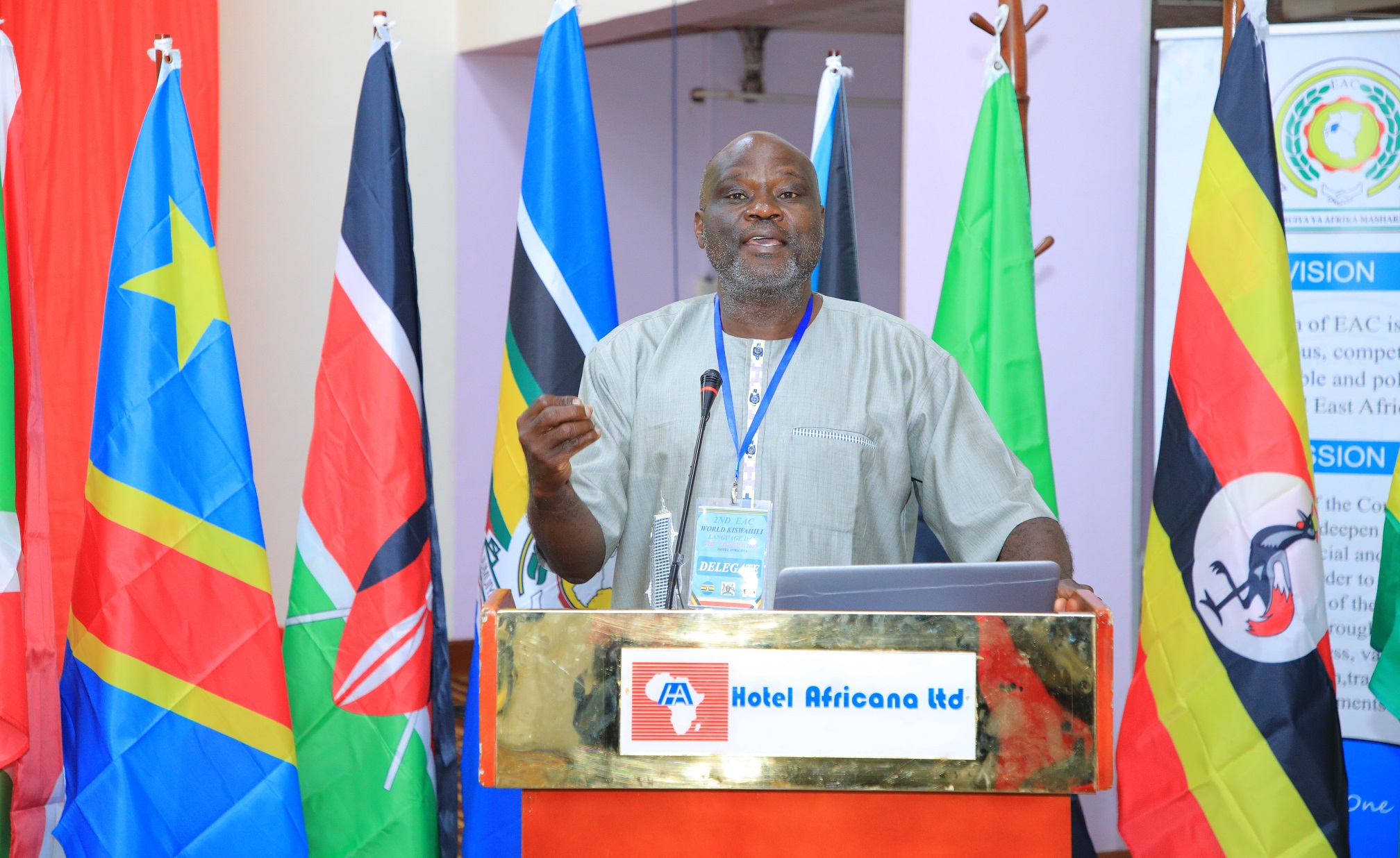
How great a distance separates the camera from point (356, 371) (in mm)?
2422

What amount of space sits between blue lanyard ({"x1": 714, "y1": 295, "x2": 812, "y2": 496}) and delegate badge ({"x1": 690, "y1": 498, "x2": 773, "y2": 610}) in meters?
0.13

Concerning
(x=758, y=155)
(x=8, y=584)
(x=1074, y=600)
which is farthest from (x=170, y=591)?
(x=1074, y=600)

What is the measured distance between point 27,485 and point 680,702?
1.35 meters

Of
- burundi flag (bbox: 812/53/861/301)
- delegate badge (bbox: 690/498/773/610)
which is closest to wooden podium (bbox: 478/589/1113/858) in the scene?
delegate badge (bbox: 690/498/773/610)

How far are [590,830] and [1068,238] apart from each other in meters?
2.42

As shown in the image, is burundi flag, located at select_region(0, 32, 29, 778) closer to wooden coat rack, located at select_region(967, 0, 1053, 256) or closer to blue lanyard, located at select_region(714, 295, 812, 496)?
blue lanyard, located at select_region(714, 295, 812, 496)

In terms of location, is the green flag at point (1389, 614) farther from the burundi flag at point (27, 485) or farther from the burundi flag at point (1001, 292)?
the burundi flag at point (27, 485)

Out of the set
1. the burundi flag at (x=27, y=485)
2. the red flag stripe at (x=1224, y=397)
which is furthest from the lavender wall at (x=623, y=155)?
the red flag stripe at (x=1224, y=397)

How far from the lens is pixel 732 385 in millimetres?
1939

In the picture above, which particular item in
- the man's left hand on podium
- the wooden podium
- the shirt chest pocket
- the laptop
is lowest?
the wooden podium

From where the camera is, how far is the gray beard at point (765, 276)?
6.30ft

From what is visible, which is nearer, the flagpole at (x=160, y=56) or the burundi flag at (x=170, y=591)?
the burundi flag at (x=170, y=591)

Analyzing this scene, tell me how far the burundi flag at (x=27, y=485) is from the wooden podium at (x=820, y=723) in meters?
1.15

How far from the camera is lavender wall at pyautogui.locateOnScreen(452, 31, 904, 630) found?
4875mm
